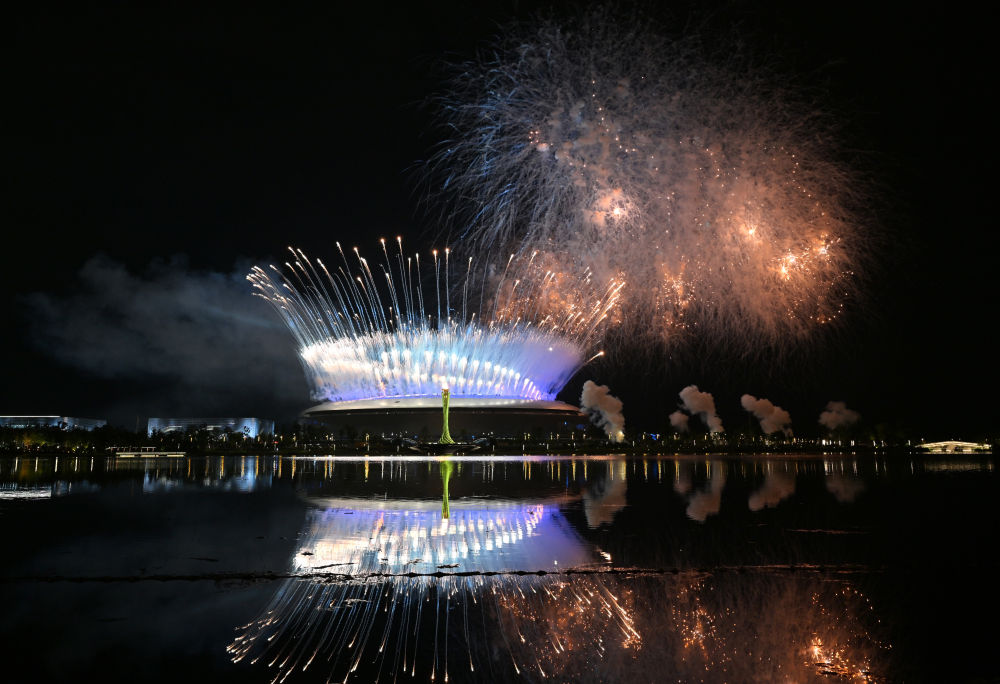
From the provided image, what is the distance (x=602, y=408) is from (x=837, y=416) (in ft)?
120

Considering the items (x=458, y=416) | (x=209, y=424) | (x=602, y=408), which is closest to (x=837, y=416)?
(x=602, y=408)

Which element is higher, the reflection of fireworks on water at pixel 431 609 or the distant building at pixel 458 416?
the distant building at pixel 458 416

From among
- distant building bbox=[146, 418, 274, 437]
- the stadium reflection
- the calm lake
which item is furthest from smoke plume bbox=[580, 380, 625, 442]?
the stadium reflection

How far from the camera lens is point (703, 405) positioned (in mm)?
123375

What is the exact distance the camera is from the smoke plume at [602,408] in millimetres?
118375

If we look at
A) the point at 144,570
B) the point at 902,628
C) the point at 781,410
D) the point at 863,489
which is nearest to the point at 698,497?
the point at 863,489

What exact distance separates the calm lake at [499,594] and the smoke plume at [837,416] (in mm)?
99972

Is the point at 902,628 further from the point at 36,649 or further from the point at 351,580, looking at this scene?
the point at 36,649

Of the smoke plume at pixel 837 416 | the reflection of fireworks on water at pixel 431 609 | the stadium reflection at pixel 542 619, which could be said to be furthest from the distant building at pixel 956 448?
the stadium reflection at pixel 542 619

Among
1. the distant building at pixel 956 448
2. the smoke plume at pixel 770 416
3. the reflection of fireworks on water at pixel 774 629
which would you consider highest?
the smoke plume at pixel 770 416

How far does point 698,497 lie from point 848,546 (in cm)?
912

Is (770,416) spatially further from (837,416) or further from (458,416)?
(458,416)

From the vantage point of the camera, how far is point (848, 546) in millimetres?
12344

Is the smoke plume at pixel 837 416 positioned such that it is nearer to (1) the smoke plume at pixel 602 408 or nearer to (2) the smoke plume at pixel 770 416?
(2) the smoke plume at pixel 770 416
